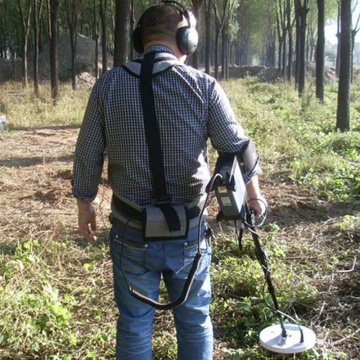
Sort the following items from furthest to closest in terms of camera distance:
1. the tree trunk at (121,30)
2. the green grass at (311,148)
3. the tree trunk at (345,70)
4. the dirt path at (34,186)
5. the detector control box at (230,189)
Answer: the tree trunk at (345,70) → the tree trunk at (121,30) → the green grass at (311,148) → the dirt path at (34,186) → the detector control box at (230,189)

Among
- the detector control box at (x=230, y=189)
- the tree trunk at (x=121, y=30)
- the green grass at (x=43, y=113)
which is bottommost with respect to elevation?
the green grass at (x=43, y=113)

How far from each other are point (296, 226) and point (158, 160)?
11.1 ft

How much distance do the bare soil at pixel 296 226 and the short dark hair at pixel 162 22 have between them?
6.56 feet

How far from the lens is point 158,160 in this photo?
78.5 inches

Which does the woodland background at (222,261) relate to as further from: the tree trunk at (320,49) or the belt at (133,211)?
the tree trunk at (320,49)

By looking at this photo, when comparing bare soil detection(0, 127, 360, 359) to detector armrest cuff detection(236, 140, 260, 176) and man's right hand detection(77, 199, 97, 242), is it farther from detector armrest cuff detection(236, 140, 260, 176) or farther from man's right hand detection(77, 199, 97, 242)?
man's right hand detection(77, 199, 97, 242)

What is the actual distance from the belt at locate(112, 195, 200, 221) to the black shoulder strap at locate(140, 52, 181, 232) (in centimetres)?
10

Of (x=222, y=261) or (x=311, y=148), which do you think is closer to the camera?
(x=222, y=261)

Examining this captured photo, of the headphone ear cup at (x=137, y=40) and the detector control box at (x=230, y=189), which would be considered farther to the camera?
the headphone ear cup at (x=137, y=40)

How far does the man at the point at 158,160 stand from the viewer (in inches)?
78.0

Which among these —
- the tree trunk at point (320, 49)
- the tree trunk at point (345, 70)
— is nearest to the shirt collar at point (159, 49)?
the tree trunk at point (345, 70)

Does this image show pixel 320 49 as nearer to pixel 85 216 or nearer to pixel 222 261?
pixel 222 261

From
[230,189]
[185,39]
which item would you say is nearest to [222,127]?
[230,189]

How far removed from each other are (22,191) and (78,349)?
151 inches
